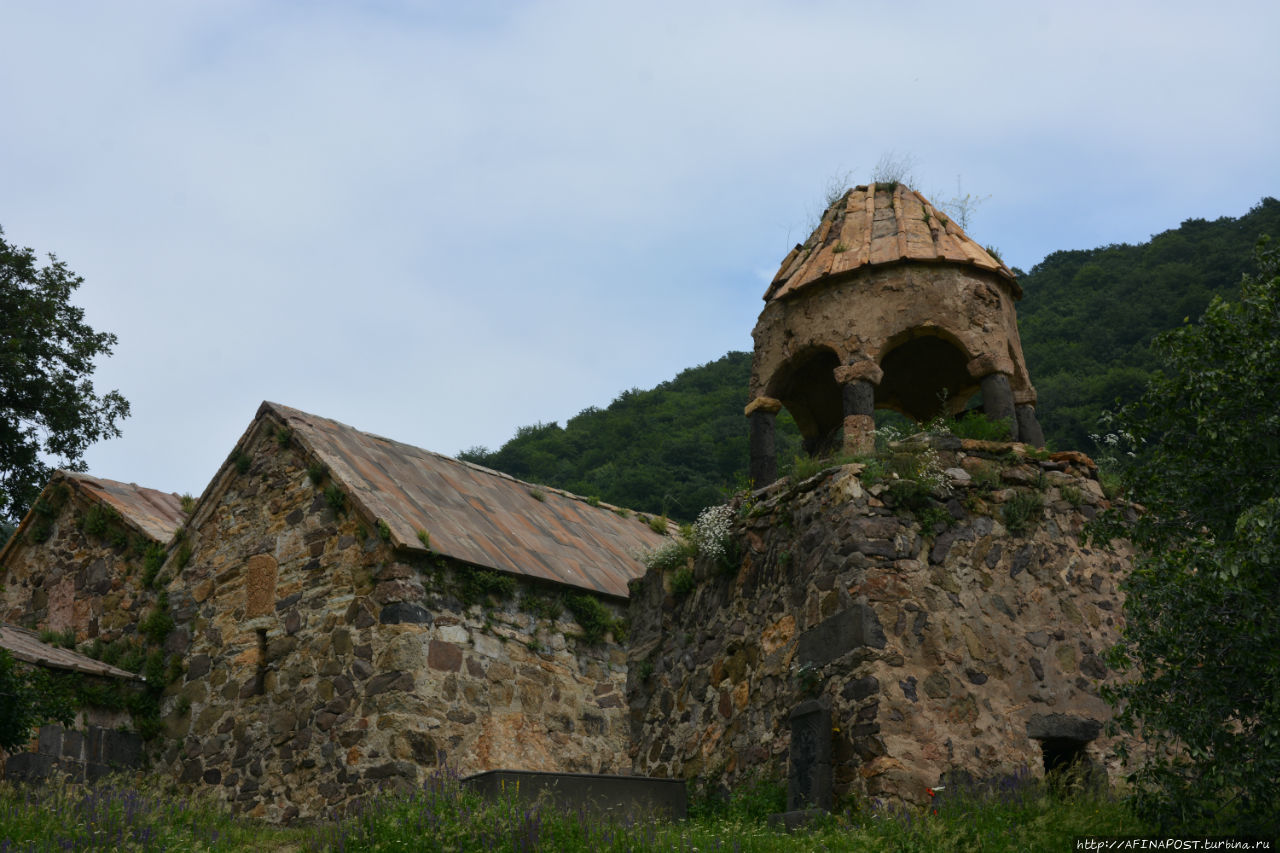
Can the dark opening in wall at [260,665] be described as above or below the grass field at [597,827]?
above

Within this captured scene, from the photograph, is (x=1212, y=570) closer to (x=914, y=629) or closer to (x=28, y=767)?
(x=914, y=629)

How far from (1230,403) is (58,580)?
13.9m

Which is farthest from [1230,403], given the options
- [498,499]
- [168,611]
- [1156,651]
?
[168,611]

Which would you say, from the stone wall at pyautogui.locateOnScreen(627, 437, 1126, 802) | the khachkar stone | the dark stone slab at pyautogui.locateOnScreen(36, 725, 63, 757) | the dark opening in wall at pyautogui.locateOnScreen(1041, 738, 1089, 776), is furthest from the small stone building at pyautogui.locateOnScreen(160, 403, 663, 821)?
the dark opening in wall at pyautogui.locateOnScreen(1041, 738, 1089, 776)

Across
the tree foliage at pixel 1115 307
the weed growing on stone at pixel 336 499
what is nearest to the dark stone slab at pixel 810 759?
the weed growing on stone at pixel 336 499

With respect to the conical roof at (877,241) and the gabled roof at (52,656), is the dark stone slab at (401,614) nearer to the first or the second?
the gabled roof at (52,656)

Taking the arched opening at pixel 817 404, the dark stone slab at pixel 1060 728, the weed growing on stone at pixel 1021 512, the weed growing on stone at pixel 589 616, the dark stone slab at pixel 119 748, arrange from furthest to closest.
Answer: the arched opening at pixel 817 404 → the weed growing on stone at pixel 589 616 → the dark stone slab at pixel 119 748 → the weed growing on stone at pixel 1021 512 → the dark stone slab at pixel 1060 728

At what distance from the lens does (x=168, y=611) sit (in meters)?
14.2

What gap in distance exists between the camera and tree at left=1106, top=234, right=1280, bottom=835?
22.7 ft

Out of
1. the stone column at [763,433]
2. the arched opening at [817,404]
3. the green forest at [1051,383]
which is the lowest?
the stone column at [763,433]

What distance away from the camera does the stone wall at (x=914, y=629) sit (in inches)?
344

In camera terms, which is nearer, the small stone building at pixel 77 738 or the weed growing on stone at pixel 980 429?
the weed growing on stone at pixel 980 429

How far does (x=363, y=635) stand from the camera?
39.7 feet

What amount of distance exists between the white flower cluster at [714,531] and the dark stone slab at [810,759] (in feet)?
6.82
